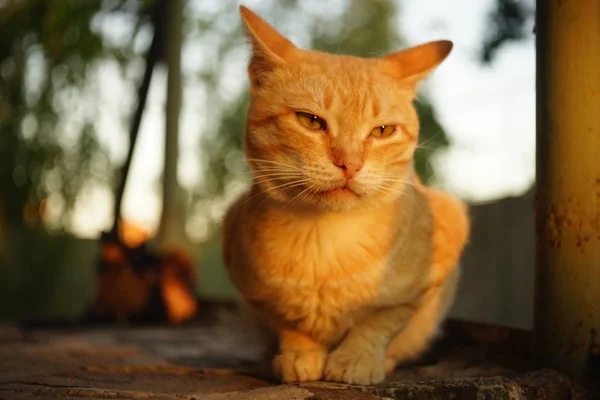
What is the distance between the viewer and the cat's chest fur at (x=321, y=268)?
192cm

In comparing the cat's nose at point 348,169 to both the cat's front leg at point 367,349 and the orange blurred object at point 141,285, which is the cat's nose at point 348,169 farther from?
the orange blurred object at point 141,285

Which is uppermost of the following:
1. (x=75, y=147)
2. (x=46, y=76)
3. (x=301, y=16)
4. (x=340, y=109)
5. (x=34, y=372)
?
(x=301, y=16)

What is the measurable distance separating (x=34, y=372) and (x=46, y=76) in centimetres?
363

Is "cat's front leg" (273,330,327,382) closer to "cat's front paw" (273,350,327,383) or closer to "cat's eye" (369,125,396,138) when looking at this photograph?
"cat's front paw" (273,350,327,383)

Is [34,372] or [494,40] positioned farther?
[494,40]

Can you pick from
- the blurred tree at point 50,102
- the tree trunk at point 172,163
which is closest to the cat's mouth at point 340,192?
the tree trunk at point 172,163

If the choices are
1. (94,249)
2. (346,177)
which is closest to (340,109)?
(346,177)

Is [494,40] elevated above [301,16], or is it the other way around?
[301,16]

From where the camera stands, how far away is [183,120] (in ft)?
16.9

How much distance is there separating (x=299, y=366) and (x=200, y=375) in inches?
14.8

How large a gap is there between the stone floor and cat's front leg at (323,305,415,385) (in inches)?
2.4

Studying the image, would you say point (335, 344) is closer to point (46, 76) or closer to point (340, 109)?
point (340, 109)

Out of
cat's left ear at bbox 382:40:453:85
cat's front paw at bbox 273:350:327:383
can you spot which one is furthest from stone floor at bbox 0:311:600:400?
cat's left ear at bbox 382:40:453:85

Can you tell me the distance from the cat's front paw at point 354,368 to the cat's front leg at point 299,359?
0.12 feet
